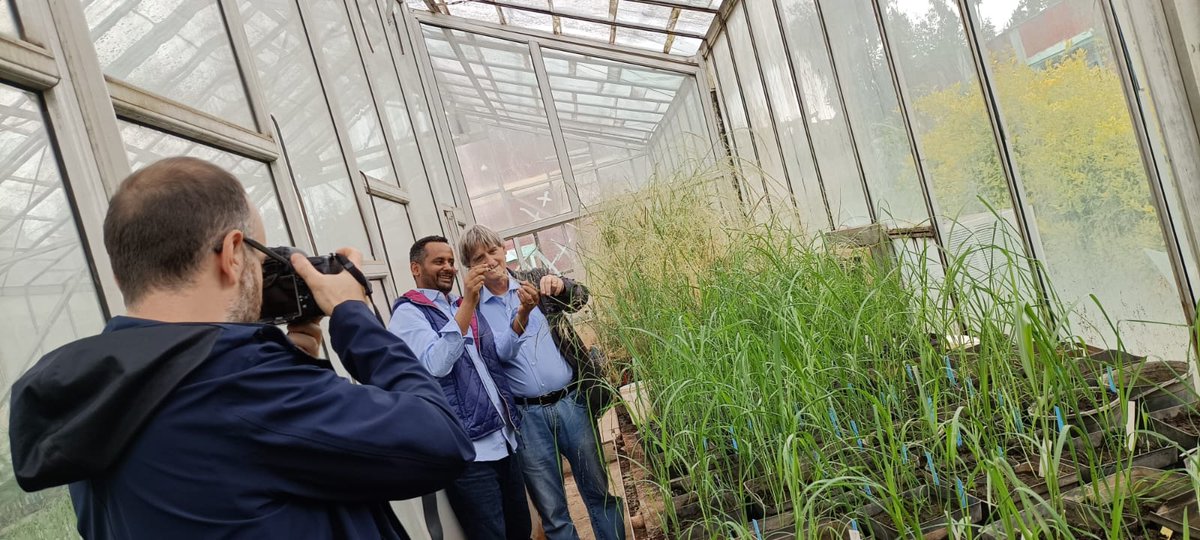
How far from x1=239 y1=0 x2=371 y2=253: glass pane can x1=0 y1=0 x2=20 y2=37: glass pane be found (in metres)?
1.17

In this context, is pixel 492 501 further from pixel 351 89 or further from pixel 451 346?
pixel 351 89

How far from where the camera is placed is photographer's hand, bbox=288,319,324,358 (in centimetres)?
→ 114

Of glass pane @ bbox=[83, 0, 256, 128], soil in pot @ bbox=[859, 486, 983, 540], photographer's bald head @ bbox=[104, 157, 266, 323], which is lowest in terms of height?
soil in pot @ bbox=[859, 486, 983, 540]

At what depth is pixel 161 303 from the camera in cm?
91

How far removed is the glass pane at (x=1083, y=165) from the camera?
2559 millimetres

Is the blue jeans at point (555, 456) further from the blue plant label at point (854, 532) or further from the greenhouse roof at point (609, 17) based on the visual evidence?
the greenhouse roof at point (609, 17)

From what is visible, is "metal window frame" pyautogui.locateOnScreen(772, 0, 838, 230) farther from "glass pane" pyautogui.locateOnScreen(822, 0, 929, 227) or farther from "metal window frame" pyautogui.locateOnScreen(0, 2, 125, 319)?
"metal window frame" pyautogui.locateOnScreen(0, 2, 125, 319)

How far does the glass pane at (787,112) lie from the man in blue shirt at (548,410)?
3.93 meters


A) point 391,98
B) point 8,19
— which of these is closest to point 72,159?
point 8,19

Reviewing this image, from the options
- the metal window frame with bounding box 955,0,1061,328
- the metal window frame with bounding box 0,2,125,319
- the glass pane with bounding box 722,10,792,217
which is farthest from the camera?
the glass pane with bounding box 722,10,792,217

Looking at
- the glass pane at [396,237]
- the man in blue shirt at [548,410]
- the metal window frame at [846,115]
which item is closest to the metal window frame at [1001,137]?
the man in blue shirt at [548,410]

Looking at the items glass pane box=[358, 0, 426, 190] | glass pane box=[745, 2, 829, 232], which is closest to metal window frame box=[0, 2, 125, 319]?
glass pane box=[358, 0, 426, 190]

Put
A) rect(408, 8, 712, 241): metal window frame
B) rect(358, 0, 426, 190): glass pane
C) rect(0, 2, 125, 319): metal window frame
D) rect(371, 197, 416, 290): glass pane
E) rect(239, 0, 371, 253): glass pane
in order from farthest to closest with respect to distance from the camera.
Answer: rect(408, 8, 712, 241): metal window frame < rect(358, 0, 426, 190): glass pane < rect(371, 197, 416, 290): glass pane < rect(239, 0, 371, 253): glass pane < rect(0, 2, 125, 319): metal window frame

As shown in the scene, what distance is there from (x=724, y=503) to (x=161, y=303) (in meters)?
1.13
